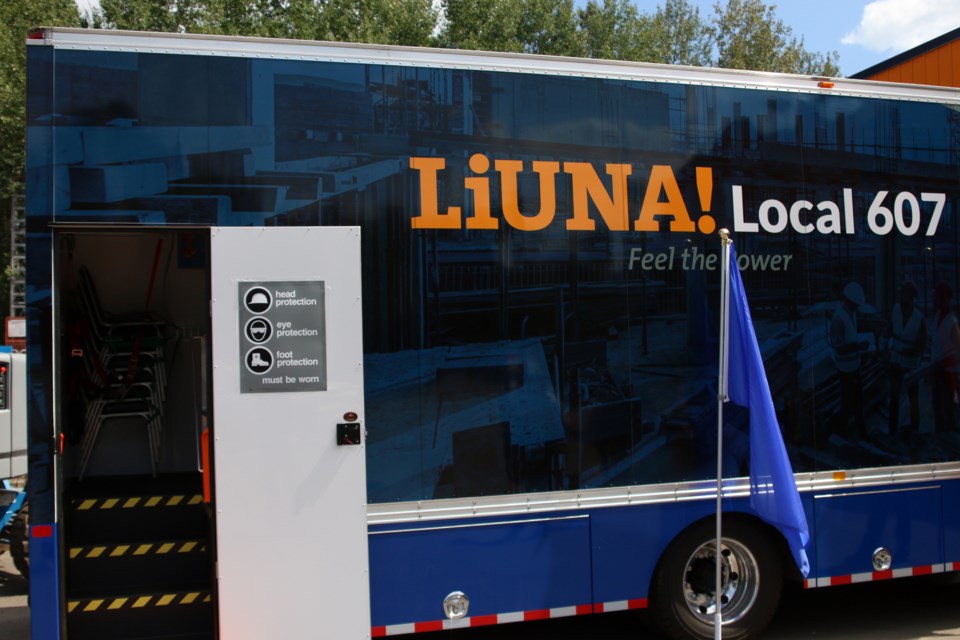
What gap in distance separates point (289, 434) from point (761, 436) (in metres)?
2.49

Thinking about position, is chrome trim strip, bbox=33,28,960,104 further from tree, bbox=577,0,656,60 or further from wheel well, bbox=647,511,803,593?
tree, bbox=577,0,656,60

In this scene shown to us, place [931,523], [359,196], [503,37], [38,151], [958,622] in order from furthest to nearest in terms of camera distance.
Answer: [503,37], [958,622], [931,523], [359,196], [38,151]

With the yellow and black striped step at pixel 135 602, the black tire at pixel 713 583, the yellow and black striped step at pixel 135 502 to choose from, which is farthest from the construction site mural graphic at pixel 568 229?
the yellow and black striped step at pixel 135 502

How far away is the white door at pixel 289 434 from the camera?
4285 mm

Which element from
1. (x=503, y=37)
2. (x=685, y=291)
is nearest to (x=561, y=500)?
(x=685, y=291)

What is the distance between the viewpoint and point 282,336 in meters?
4.35

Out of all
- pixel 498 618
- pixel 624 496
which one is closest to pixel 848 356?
pixel 624 496

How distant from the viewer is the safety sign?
14.1 feet

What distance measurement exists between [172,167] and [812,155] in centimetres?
371

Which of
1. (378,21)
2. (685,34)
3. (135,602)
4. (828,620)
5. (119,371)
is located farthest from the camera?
(685,34)

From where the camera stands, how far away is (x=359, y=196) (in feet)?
14.7

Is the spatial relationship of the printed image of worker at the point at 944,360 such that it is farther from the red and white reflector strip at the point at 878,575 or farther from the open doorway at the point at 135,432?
the open doorway at the point at 135,432

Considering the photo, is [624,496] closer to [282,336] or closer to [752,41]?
[282,336]

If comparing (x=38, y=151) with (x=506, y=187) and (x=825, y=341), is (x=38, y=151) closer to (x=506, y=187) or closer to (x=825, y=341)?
(x=506, y=187)
